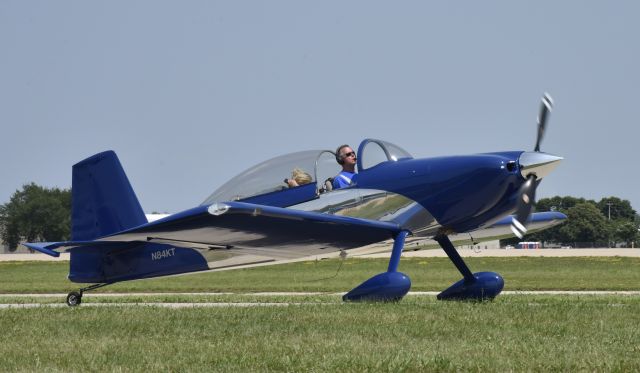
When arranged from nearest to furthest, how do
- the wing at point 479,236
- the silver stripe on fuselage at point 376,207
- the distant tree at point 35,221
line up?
1. the silver stripe on fuselage at point 376,207
2. the wing at point 479,236
3. the distant tree at point 35,221

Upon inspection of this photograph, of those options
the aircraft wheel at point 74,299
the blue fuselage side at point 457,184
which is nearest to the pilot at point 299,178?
the blue fuselage side at point 457,184

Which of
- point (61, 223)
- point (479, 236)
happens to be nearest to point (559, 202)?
point (61, 223)

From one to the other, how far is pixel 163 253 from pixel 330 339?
6598 millimetres

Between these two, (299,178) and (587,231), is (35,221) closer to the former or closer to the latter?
(587,231)

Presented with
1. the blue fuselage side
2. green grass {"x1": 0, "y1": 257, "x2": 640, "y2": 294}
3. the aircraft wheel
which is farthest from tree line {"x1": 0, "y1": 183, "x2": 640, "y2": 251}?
the blue fuselage side

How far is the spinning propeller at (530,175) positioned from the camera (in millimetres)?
11992

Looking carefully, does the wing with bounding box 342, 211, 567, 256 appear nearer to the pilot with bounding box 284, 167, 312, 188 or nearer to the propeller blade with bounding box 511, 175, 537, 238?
the propeller blade with bounding box 511, 175, 537, 238

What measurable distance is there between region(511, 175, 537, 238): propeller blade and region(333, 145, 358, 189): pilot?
2.46 metres

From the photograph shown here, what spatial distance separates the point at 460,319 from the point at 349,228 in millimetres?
3056

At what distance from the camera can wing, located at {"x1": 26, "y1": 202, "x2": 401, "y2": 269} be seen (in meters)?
10.6

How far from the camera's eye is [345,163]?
1346 centimetres

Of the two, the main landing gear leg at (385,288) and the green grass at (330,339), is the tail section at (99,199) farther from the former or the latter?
the main landing gear leg at (385,288)

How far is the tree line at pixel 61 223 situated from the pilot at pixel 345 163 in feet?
381

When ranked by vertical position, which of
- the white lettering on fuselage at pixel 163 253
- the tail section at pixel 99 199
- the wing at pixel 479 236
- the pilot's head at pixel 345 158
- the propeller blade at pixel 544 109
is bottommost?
the white lettering on fuselage at pixel 163 253
